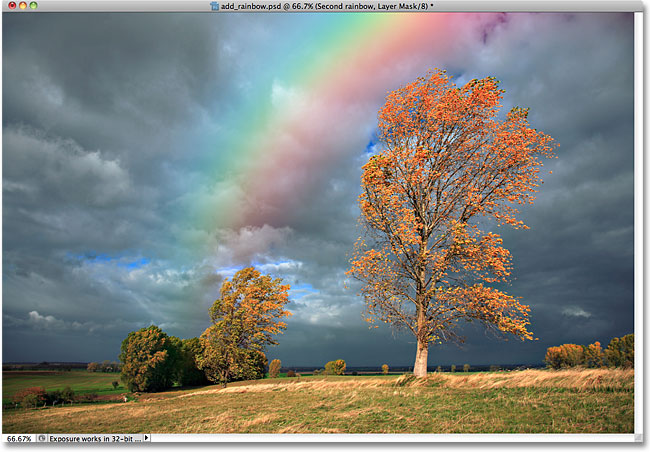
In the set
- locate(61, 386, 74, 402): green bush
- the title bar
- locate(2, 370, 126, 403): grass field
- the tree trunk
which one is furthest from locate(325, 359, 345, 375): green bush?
the title bar

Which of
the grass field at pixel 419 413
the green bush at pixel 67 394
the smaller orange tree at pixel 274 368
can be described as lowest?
the smaller orange tree at pixel 274 368

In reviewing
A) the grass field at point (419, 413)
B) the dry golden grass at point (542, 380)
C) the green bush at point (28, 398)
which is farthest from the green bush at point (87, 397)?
the dry golden grass at point (542, 380)

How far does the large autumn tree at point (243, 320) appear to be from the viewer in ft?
91.8

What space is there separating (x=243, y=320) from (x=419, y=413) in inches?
817

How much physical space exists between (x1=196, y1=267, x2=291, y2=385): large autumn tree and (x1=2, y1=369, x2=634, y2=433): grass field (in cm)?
1446

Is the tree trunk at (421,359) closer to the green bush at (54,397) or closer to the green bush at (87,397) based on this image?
the green bush at (54,397)

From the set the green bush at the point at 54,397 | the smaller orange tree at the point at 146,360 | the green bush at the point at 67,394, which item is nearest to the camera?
the green bush at the point at 54,397

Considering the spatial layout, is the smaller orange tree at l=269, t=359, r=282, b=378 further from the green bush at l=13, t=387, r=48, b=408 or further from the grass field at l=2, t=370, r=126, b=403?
the green bush at l=13, t=387, r=48, b=408

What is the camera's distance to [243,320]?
91.7 feet

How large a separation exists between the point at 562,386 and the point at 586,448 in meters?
4.21

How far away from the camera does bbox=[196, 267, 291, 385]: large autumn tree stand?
91.8ft

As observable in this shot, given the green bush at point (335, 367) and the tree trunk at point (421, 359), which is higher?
the tree trunk at point (421, 359)

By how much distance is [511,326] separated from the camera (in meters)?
14.8

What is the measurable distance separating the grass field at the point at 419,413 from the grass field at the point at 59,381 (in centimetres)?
88
